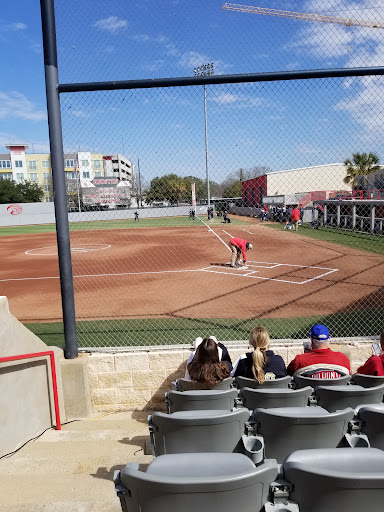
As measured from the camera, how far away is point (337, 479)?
6.03 feet

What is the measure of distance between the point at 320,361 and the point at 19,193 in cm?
7666

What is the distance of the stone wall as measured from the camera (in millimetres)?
5414

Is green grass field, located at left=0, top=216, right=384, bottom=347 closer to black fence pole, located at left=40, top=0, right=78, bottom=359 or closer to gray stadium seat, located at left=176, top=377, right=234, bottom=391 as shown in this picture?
black fence pole, located at left=40, top=0, right=78, bottom=359

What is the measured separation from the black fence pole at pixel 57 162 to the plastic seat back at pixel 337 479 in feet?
12.8

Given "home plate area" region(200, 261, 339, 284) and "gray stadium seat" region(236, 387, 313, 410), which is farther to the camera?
"home plate area" region(200, 261, 339, 284)

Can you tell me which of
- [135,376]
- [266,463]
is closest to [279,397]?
[266,463]

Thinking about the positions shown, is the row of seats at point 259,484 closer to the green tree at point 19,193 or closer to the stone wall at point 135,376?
the stone wall at point 135,376

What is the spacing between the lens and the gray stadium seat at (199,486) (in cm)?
184

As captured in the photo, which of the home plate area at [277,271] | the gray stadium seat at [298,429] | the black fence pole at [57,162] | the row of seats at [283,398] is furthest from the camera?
the home plate area at [277,271]

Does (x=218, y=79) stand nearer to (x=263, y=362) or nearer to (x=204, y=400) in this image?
(x=263, y=362)

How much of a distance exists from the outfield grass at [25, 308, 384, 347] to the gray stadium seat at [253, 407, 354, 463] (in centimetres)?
425

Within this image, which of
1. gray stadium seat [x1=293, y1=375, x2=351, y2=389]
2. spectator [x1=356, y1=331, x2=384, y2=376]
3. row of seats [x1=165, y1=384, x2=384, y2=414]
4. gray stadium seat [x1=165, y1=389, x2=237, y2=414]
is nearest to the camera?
row of seats [x1=165, y1=384, x2=384, y2=414]

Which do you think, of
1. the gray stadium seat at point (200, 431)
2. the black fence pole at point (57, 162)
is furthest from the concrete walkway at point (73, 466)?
the black fence pole at point (57, 162)

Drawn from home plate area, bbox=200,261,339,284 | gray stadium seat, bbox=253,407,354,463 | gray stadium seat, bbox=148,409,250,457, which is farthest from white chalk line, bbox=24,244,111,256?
gray stadium seat, bbox=253,407,354,463
